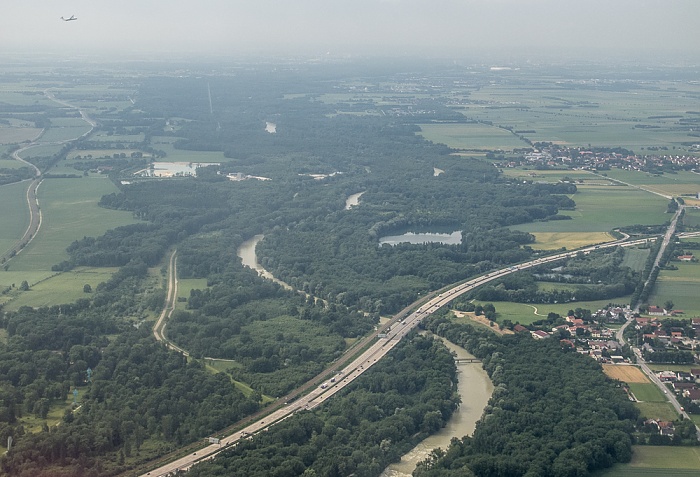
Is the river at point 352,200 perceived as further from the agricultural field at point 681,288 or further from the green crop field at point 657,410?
the green crop field at point 657,410

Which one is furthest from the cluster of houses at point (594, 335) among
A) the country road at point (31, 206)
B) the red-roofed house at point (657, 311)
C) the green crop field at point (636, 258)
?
the country road at point (31, 206)

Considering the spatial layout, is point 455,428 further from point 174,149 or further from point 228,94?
point 228,94

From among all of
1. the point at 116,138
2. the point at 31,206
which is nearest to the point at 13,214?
the point at 31,206

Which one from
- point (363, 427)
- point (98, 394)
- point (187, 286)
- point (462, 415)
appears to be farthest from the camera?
point (187, 286)

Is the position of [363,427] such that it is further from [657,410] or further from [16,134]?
[16,134]

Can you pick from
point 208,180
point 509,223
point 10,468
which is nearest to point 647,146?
point 509,223

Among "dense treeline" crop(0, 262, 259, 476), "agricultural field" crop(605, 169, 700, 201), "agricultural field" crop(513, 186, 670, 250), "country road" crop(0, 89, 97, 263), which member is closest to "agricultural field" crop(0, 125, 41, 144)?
"country road" crop(0, 89, 97, 263)

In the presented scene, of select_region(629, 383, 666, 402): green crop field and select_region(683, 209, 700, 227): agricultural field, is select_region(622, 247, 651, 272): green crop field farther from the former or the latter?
select_region(629, 383, 666, 402): green crop field
